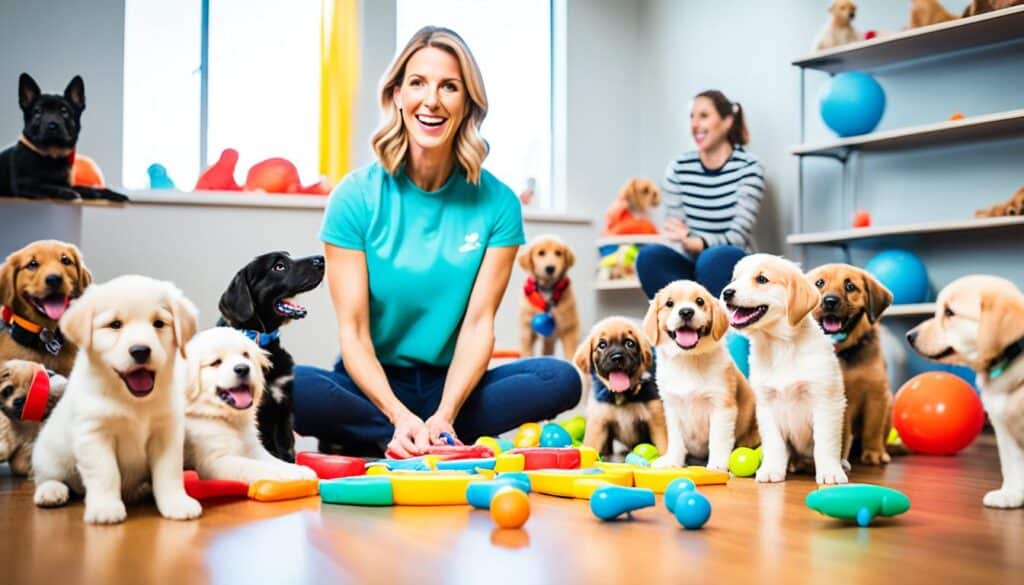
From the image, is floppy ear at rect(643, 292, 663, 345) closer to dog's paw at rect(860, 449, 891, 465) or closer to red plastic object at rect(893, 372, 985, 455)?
dog's paw at rect(860, 449, 891, 465)

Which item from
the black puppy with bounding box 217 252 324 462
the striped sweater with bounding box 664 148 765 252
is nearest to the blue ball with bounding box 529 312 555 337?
the striped sweater with bounding box 664 148 765 252

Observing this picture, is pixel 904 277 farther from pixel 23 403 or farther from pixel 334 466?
pixel 23 403

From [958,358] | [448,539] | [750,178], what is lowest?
[448,539]

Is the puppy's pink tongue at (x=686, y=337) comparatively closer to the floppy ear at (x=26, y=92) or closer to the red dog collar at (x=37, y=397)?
the red dog collar at (x=37, y=397)

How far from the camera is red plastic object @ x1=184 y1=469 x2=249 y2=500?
218 centimetres

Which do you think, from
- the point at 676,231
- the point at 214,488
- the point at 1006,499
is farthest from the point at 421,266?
the point at 676,231

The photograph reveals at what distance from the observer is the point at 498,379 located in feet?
11.0

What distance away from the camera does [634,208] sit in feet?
21.8

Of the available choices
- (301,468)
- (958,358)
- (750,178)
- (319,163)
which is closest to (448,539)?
(301,468)

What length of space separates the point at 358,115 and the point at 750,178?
2.46 meters

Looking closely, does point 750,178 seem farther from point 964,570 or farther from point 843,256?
point 964,570

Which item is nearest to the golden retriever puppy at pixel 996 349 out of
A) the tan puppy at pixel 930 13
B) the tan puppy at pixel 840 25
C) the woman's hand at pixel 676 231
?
the tan puppy at pixel 930 13

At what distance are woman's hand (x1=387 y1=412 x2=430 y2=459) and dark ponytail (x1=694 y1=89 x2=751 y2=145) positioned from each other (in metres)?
3.62

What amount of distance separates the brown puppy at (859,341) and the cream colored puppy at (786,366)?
1.28ft
